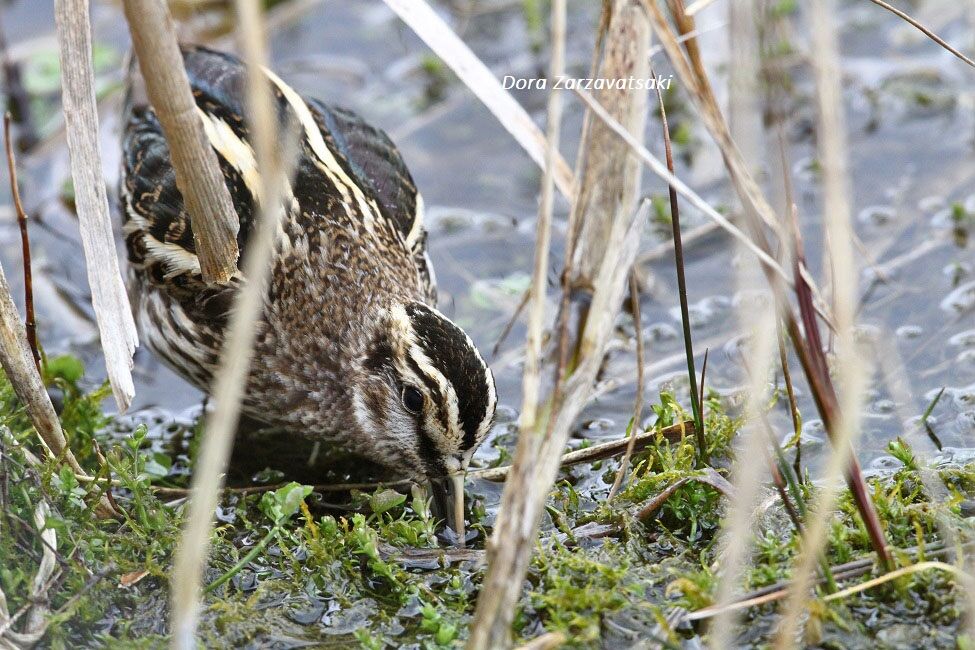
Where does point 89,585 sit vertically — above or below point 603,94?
below

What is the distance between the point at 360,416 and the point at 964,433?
2289 millimetres

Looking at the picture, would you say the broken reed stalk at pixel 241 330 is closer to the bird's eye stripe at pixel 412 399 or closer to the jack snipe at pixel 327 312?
the jack snipe at pixel 327 312

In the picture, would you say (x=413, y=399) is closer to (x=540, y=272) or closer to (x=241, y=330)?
(x=540, y=272)

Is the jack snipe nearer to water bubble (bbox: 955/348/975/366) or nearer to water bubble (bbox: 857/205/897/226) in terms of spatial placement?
water bubble (bbox: 955/348/975/366)

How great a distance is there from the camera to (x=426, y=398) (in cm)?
407

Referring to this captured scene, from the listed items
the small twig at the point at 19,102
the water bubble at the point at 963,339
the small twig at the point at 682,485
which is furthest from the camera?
the small twig at the point at 19,102

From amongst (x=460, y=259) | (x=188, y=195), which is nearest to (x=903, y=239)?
(x=460, y=259)

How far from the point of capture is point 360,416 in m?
4.41

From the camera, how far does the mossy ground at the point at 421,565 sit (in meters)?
3.39

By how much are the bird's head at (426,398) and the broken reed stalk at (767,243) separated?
1162mm

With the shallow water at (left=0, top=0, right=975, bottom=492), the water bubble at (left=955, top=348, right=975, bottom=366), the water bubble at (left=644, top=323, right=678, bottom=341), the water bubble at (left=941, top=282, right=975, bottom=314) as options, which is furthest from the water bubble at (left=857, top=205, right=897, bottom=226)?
the water bubble at (left=644, top=323, right=678, bottom=341)

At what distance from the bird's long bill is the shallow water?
1.92 feet

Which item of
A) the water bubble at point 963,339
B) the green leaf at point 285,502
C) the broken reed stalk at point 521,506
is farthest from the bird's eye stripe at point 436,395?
the water bubble at point 963,339

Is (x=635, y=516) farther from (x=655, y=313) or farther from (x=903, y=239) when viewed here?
(x=903, y=239)
